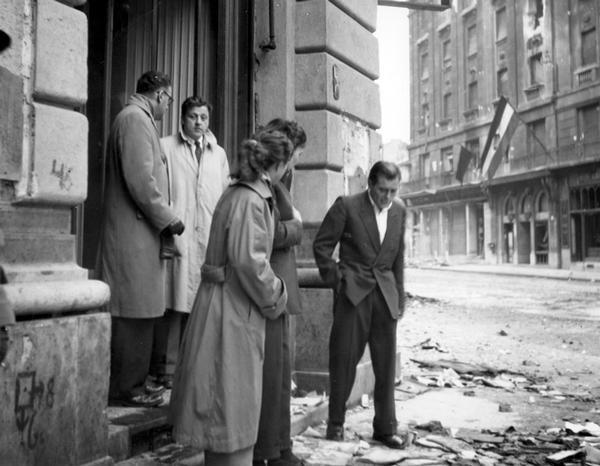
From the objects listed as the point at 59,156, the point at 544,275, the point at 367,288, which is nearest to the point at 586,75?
the point at 544,275

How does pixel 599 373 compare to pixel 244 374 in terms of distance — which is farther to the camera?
pixel 599 373

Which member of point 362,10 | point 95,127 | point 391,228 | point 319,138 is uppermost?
point 362,10

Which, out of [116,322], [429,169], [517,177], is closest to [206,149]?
[116,322]

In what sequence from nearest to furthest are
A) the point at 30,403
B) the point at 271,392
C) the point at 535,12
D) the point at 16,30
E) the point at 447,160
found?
1. the point at 30,403
2. the point at 16,30
3. the point at 271,392
4. the point at 535,12
5. the point at 447,160

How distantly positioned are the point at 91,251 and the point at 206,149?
118 cm

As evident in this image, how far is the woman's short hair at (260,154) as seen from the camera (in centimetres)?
318

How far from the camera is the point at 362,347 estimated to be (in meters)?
4.56

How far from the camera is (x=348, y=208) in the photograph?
4582mm

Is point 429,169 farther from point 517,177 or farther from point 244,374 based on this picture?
point 244,374

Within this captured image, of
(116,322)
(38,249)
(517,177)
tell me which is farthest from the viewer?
(517,177)

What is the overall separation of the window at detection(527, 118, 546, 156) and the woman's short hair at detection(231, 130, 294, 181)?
30695mm

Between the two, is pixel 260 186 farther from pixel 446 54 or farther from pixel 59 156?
pixel 446 54

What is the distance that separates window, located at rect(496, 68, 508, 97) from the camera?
35.4 metres

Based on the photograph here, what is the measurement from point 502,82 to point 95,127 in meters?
34.9
